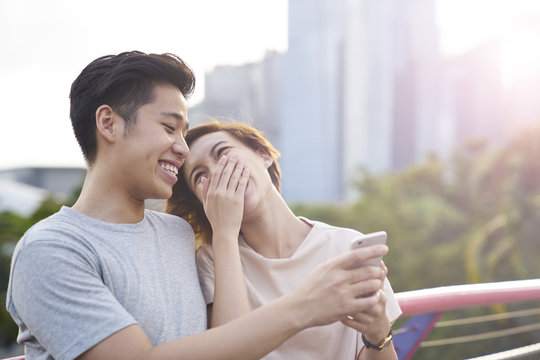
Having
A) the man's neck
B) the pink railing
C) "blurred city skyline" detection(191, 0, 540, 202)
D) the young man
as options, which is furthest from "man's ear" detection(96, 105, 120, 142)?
"blurred city skyline" detection(191, 0, 540, 202)

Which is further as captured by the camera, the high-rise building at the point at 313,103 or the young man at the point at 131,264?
the high-rise building at the point at 313,103

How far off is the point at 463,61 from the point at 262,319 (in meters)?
83.0

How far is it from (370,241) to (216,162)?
67cm

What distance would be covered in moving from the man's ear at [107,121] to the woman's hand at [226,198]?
12.5 inches

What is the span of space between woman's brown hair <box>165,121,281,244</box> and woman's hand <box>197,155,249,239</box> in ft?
0.77

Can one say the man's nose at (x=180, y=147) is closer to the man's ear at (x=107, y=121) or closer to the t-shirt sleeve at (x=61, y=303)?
the man's ear at (x=107, y=121)


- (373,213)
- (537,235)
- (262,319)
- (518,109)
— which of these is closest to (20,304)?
(262,319)

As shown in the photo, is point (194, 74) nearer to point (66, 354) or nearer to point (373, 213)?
point (66, 354)

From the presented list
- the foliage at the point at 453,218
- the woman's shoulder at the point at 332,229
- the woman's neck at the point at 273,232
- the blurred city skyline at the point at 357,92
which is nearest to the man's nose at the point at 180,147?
the woman's neck at the point at 273,232

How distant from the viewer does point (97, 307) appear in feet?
4.01

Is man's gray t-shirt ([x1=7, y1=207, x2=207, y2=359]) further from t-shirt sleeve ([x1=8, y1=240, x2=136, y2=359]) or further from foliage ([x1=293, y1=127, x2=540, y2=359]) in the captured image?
foliage ([x1=293, y1=127, x2=540, y2=359])

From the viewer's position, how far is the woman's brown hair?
1.89m

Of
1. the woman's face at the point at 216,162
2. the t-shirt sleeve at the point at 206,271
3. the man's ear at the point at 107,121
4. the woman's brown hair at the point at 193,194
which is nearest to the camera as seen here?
the man's ear at the point at 107,121

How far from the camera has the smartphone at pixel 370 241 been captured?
4.25 ft
